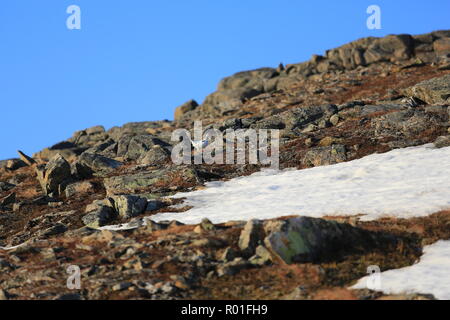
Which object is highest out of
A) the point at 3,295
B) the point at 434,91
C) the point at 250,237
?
the point at 434,91

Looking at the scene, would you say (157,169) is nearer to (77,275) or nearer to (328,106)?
(328,106)

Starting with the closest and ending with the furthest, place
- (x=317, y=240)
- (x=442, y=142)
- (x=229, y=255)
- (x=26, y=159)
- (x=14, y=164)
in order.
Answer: (x=229, y=255) < (x=317, y=240) < (x=442, y=142) < (x=14, y=164) < (x=26, y=159)

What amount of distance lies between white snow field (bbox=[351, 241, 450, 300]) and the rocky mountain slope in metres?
0.55

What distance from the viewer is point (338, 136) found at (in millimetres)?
46500

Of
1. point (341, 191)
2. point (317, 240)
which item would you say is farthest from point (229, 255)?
point (341, 191)

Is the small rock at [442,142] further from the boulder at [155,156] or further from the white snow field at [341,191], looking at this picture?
the boulder at [155,156]

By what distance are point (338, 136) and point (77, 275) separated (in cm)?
2794

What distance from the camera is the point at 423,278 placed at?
21.0 metres

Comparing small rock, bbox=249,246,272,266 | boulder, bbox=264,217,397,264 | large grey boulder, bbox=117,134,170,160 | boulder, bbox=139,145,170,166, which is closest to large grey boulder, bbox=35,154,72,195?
boulder, bbox=139,145,170,166

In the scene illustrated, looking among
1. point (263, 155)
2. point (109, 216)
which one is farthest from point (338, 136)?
point (109, 216)

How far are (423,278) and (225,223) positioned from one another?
396 inches

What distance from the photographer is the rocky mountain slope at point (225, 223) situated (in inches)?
867

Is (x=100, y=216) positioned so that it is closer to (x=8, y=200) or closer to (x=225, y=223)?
(x=225, y=223)

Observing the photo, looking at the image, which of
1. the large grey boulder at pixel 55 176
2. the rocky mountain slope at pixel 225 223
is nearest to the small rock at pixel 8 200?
the rocky mountain slope at pixel 225 223
